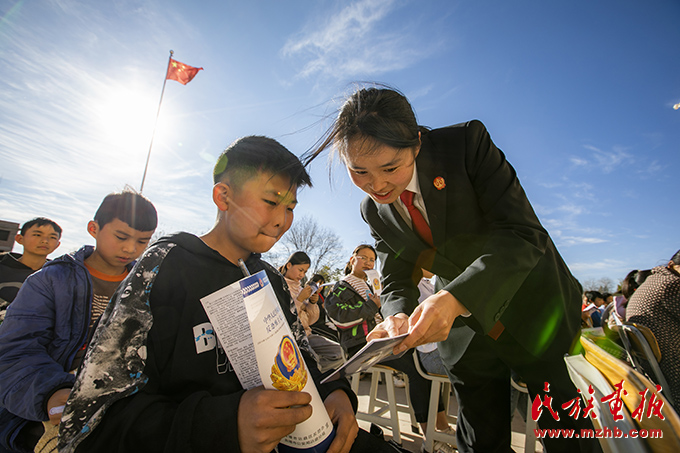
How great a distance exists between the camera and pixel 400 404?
4.98 metres

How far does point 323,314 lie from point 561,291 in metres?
5.34

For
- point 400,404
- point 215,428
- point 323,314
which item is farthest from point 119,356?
point 323,314

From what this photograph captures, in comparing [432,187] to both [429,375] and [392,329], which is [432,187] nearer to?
[392,329]

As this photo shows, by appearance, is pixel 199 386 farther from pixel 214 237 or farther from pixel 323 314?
pixel 323 314

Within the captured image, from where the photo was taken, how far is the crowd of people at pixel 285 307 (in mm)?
842

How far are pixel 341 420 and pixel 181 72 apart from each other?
16.4 m

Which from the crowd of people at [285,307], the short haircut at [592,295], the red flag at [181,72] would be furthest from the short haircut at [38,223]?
the short haircut at [592,295]

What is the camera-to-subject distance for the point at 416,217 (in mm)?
1708

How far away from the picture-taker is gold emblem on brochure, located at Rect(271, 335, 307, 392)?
82 centimetres

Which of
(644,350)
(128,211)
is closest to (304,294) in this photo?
(128,211)

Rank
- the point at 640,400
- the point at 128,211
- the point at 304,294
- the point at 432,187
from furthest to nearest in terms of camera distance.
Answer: the point at 304,294 < the point at 128,211 < the point at 432,187 < the point at 640,400

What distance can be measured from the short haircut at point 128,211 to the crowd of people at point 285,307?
0.01m

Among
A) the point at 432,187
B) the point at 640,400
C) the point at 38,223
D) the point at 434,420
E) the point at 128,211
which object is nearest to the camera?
the point at 640,400

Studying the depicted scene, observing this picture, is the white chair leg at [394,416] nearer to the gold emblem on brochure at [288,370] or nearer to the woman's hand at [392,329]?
the woman's hand at [392,329]
